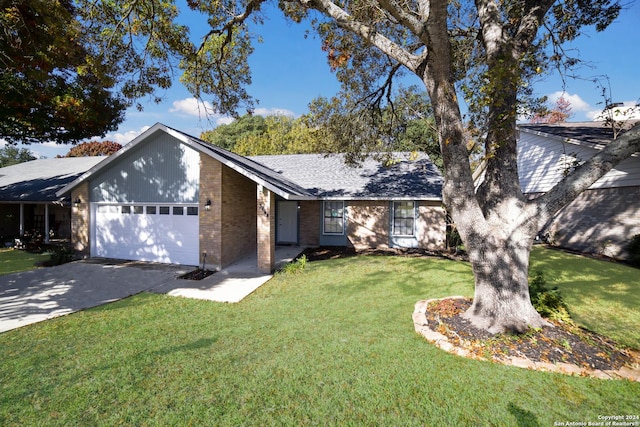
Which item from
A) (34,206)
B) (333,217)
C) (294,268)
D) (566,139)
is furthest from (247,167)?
(34,206)

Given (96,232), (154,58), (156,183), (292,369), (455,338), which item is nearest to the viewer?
(292,369)

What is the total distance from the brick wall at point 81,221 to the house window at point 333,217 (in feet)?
33.9

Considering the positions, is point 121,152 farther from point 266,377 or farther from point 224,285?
point 266,377

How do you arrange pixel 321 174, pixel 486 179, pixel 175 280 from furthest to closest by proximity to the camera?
pixel 321 174 → pixel 175 280 → pixel 486 179

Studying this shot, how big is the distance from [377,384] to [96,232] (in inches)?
515

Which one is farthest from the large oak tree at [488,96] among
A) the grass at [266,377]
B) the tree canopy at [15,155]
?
the tree canopy at [15,155]

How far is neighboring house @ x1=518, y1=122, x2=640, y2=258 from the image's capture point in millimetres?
10594

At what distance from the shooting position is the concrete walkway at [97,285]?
6.45 m

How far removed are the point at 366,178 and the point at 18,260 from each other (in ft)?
52.1

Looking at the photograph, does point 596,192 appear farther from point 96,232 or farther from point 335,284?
point 96,232

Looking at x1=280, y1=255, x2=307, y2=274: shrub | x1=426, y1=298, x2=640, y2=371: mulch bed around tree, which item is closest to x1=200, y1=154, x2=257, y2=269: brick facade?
x1=280, y1=255, x2=307, y2=274: shrub

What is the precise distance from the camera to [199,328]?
546cm

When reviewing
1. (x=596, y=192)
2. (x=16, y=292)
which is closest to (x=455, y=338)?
(x=16, y=292)

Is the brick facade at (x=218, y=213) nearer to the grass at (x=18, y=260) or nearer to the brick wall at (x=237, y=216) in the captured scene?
the brick wall at (x=237, y=216)
